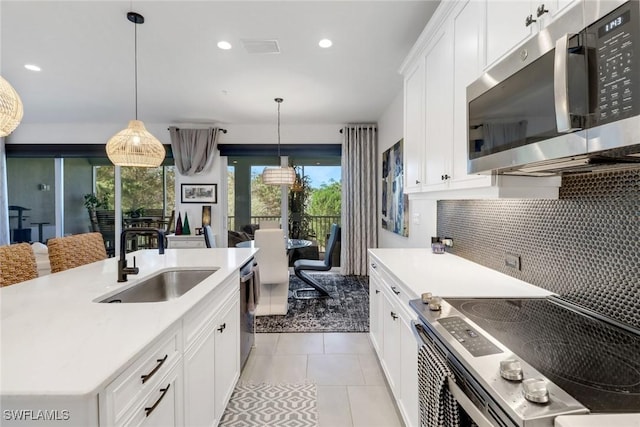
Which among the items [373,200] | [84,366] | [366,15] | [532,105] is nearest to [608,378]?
[532,105]

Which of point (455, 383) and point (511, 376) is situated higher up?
point (511, 376)

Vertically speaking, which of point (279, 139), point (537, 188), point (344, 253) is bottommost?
point (344, 253)

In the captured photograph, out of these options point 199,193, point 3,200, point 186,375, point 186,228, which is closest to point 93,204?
point 3,200

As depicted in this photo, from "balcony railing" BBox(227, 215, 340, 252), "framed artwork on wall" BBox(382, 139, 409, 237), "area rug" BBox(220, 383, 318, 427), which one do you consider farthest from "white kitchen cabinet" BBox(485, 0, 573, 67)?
"balcony railing" BBox(227, 215, 340, 252)

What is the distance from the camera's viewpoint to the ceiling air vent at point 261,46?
2.75 m

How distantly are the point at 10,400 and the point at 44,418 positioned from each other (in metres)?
0.08

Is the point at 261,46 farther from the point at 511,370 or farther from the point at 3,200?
the point at 3,200

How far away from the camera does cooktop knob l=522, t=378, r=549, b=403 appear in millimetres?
647

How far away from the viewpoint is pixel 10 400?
71cm

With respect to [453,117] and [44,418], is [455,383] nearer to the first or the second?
[44,418]

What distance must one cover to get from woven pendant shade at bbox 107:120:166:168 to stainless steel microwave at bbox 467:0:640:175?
2605 millimetres

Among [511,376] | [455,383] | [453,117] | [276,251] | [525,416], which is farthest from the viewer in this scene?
[276,251]

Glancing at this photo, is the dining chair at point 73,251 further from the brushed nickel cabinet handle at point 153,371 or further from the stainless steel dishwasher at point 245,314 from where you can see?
the brushed nickel cabinet handle at point 153,371

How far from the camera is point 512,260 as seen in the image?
167 cm
